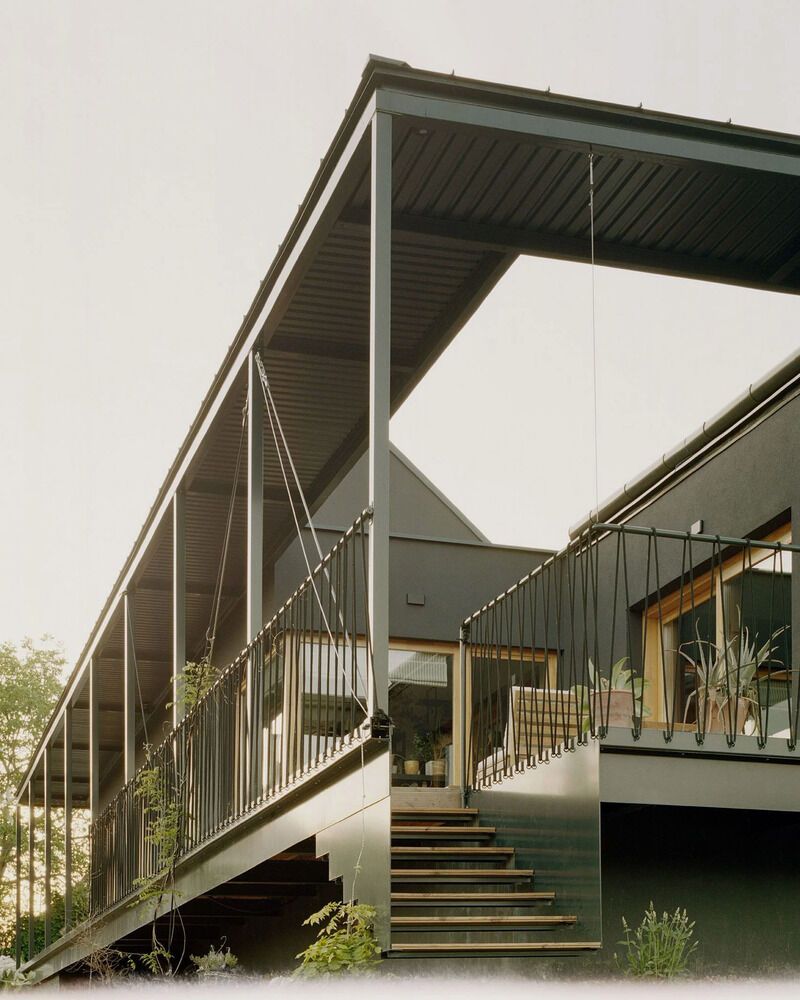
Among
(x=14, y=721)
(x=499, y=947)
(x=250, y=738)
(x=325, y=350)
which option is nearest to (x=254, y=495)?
(x=325, y=350)

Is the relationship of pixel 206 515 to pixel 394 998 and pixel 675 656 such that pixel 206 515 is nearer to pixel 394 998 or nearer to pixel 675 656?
pixel 675 656

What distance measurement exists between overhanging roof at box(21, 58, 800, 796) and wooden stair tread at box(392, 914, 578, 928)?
146 inches

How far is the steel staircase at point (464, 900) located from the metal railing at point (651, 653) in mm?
537

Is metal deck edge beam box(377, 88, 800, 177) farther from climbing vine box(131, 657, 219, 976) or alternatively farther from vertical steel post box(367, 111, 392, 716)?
climbing vine box(131, 657, 219, 976)

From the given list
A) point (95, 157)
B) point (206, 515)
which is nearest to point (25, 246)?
point (95, 157)

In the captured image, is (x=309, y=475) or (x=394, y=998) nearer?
(x=394, y=998)

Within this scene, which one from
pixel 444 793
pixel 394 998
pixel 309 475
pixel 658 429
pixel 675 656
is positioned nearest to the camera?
pixel 394 998

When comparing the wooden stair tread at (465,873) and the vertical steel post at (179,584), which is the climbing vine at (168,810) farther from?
the wooden stair tread at (465,873)

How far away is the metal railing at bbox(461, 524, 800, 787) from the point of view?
7.17 m

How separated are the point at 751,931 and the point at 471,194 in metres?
4.39

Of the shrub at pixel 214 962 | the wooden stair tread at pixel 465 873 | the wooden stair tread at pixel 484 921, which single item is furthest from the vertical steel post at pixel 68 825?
the wooden stair tread at pixel 484 921

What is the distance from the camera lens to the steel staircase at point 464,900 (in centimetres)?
667

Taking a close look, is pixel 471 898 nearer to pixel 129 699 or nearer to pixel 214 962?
pixel 214 962

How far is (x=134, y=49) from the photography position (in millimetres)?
26891
